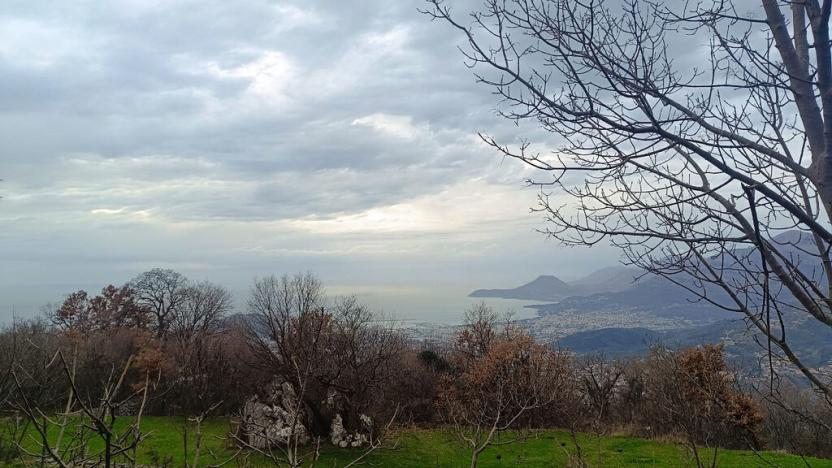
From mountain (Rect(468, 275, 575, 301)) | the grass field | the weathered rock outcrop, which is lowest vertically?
the grass field

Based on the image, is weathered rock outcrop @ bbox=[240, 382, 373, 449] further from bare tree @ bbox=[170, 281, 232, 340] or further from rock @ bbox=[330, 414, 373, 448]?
bare tree @ bbox=[170, 281, 232, 340]

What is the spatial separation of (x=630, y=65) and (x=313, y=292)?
1746 centimetres

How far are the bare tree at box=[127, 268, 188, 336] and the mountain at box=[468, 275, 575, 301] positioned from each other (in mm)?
38089

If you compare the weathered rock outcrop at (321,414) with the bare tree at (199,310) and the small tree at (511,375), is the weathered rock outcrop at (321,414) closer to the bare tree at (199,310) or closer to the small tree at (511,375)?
the small tree at (511,375)

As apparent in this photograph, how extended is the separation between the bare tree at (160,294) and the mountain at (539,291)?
125 feet

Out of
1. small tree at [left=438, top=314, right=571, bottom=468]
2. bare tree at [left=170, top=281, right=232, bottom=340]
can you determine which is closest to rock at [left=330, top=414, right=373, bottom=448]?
small tree at [left=438, top=314, right=571, bottom=468]

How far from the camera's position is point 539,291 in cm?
7412

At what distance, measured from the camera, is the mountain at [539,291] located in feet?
229

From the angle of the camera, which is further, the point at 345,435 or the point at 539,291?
the point at 539,291

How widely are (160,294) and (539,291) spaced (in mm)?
50916

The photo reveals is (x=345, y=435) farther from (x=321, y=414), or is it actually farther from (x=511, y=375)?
(x=511, y=375)

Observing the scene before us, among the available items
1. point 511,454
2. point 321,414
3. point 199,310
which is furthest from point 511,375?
point 199,310

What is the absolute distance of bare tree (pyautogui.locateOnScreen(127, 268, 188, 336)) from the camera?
128ft

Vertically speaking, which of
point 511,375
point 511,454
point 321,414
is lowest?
point 511,454
